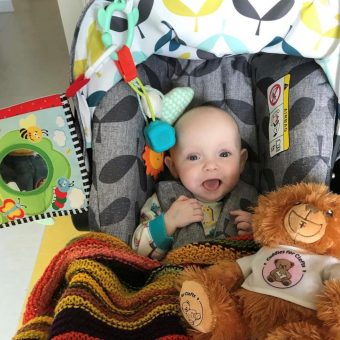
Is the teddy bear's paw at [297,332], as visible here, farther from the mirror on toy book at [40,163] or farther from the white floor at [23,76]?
the white floor at [23,76]

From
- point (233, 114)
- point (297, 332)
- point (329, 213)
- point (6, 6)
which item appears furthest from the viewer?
point (6, 6)

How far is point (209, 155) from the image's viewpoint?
3.58 feet

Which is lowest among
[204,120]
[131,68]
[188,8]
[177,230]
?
[177,230]

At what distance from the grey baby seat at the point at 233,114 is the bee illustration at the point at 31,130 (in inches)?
3.8

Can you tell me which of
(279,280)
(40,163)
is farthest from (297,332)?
(40,163)

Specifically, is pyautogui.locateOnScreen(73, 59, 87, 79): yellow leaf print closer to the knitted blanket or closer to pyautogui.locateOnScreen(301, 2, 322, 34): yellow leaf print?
the knitted blanket

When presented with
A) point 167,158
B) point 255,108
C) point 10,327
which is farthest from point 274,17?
point 10,327

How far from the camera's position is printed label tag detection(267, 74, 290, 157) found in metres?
1.02

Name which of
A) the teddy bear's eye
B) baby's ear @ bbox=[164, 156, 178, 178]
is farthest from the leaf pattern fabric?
the teddy bear's eye

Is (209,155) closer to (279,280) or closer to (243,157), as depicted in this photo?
(243,157)

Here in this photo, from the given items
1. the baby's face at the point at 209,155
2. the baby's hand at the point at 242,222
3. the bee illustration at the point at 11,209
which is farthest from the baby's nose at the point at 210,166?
the bee illustration at the point at 11,209

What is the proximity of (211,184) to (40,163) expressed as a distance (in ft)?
1.29

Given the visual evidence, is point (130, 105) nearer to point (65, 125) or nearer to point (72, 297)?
point (65, 125)

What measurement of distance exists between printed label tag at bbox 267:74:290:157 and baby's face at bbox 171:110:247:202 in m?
0.10
